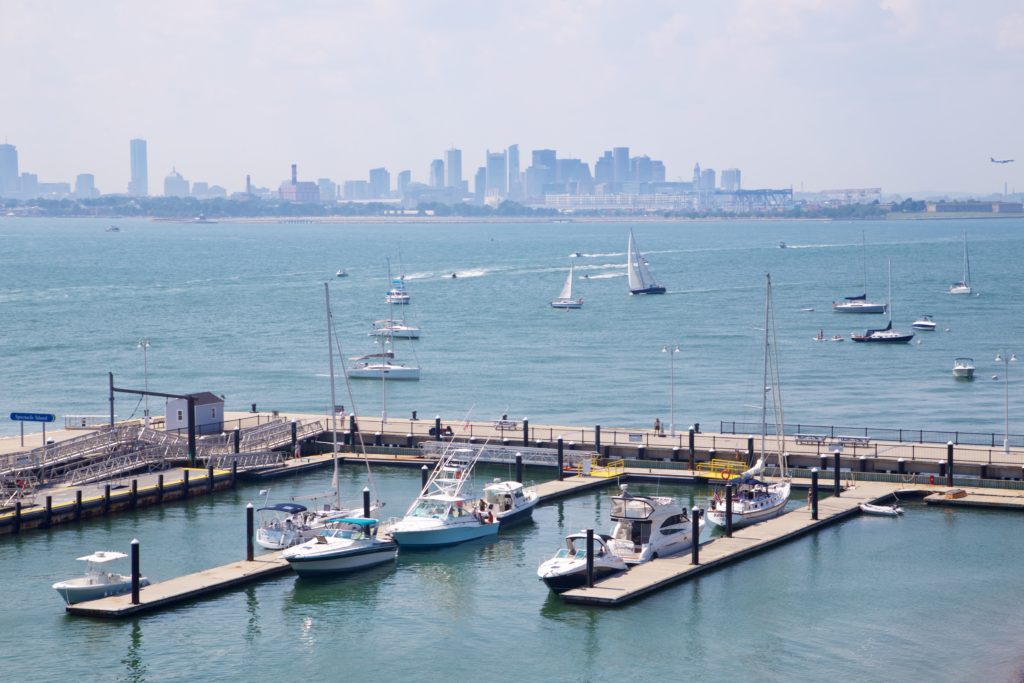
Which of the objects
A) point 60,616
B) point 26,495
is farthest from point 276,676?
point 26,495

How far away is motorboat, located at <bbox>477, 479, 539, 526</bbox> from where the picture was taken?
54219mm

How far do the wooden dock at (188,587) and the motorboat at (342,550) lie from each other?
0.76m

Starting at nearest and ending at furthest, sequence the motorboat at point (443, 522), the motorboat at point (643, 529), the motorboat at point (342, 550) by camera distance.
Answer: the motorboat at point (342, 550)
the motorboat at point (643, 529)
the motorboat at point (443, 522)

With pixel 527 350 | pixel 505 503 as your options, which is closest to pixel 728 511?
pixel 505 503

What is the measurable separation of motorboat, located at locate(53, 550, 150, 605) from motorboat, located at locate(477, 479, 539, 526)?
1374 cm

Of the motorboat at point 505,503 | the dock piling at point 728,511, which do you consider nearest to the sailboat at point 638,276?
the motorboat at point 505,503

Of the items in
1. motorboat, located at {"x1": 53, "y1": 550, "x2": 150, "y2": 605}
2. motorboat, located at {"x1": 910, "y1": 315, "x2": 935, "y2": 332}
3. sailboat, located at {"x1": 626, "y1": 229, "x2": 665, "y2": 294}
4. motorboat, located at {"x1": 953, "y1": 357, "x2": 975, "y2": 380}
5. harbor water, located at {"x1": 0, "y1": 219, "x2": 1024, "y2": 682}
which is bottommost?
harbor water, located at {"x1": 0, "y1": 219, "x2": 1024, "y2": 682}

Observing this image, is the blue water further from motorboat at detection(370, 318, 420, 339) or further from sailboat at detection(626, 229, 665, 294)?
sailboat at detection(626, 229, 665, 294)

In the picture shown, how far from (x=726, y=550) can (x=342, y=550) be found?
41.8ft

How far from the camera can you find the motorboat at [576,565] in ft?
147

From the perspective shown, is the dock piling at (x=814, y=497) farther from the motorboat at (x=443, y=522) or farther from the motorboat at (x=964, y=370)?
the motorboat at (x=964, y=370)

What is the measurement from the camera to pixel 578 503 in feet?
194

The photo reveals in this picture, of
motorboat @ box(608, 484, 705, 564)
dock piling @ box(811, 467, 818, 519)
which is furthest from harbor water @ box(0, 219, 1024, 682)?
motorboat @ box(608, 484, 705, 564)

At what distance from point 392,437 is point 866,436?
2163 centimetres
